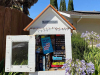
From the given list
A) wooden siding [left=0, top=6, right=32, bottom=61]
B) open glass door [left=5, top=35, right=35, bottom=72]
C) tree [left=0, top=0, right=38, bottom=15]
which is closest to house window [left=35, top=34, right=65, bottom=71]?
open glass door [left=5, top=35, right=35, bottom=72]

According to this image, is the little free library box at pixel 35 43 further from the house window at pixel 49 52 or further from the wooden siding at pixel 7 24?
the wooden siding at pixel 7 24

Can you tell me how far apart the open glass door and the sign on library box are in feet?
1.99

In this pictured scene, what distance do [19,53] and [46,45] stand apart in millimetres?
979

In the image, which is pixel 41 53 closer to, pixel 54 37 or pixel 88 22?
pixel 54 37

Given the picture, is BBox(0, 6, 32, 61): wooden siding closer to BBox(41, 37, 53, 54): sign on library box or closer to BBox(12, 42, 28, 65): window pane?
BBox(12, 42, 28, 65): window pane

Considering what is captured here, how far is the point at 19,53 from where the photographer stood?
3.24m

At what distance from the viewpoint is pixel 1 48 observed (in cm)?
368

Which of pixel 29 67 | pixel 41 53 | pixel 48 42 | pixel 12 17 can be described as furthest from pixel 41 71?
pixel 12 17

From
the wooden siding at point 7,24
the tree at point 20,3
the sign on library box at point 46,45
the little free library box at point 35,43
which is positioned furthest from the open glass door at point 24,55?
the tree at point 20,3

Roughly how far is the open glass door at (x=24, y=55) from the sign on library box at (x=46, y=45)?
0.61 meters

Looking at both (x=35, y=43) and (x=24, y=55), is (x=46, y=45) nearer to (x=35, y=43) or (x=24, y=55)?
(x=35, y=43)

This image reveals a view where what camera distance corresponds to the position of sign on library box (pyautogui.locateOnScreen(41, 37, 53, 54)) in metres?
3.61

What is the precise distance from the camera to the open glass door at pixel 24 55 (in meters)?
3.07

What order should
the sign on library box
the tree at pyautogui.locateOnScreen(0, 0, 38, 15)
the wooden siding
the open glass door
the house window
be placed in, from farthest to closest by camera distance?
the tree at pyautogui.locateOnScreen(0, 0, 38, 15) < the wooden siding < the sign on library box < the house window < the open glass door
